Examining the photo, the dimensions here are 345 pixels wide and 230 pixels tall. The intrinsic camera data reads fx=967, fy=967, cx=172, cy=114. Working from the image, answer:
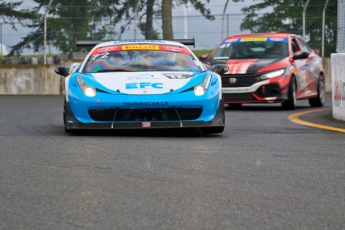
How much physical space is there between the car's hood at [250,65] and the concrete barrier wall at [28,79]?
29.3 feet

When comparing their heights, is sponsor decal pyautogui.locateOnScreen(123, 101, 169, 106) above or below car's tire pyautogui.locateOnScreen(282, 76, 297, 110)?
above

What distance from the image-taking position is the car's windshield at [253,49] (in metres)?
17.4

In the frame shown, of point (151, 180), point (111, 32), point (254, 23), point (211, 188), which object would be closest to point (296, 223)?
point (211, 188)

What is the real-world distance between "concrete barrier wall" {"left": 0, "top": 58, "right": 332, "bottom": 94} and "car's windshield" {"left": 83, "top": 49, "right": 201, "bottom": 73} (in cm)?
1340

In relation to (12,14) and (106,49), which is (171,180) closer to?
(106,49)

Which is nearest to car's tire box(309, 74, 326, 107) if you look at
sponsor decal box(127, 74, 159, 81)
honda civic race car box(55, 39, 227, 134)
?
honda civic race car box(55, 39, 227, 134)

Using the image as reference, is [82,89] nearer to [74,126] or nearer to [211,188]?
[74,126]

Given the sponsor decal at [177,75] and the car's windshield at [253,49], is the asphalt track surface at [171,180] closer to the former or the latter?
the sponsor decal at [177,75]

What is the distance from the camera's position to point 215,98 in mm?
10492

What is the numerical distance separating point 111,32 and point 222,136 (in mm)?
14215

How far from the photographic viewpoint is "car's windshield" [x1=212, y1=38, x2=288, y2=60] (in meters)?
17.4

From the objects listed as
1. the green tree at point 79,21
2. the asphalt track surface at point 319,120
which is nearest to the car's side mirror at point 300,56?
the asphalt track surface at point 319,120

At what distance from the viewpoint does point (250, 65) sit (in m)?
16.6

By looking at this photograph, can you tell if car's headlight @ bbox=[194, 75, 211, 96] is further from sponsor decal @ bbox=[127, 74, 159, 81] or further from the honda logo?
the honda logo
